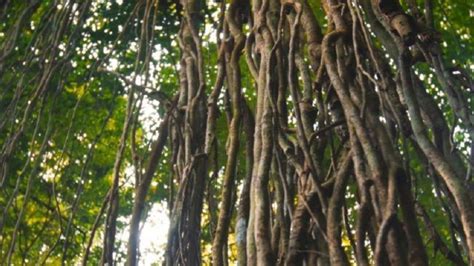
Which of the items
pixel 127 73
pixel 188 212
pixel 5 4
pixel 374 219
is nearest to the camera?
pixel 374 219

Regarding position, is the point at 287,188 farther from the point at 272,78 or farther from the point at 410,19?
the point at 410,19

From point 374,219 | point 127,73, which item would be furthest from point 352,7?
point 127,73

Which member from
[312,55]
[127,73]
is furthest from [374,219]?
[127,73]

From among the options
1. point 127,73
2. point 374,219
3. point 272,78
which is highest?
point 127,73

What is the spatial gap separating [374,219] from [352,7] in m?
0.47

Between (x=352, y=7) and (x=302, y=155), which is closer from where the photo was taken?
(x=302, y=155)

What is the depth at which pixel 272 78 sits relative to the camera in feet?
4.03

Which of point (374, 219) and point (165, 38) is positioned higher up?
point (165, 38)

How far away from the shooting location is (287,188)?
1099mm

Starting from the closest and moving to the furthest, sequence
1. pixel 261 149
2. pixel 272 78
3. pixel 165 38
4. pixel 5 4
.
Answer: pixel 261 149 < pixel 272 78 < pixel 5 4 < pixel 165 38

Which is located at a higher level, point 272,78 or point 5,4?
point 5,4

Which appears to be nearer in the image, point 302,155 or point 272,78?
point 302,155

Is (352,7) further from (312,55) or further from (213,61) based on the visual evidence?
(213,61)

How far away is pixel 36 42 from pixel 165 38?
927 millimetres
